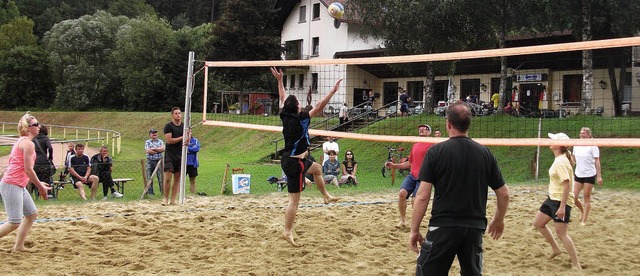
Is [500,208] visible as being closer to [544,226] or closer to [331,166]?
[544,226]

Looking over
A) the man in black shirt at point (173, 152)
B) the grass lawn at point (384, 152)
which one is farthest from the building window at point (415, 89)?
the man in black shirt at point (173, 152)

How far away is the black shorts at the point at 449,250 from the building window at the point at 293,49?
34715 millimetres

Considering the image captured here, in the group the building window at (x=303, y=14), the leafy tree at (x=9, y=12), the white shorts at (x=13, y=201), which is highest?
the leafy tree at (x=9, y=12)

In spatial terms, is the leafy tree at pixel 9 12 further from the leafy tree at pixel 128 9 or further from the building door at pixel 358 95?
the building door at pixel 358 95

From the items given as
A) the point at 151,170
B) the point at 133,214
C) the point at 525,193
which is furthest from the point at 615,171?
the point at 133,214

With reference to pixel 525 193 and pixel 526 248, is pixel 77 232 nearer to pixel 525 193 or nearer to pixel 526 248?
pixel 526 248

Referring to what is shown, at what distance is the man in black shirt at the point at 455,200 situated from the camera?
377 centimetres

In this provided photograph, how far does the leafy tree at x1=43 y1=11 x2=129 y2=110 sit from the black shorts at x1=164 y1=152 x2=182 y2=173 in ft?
131

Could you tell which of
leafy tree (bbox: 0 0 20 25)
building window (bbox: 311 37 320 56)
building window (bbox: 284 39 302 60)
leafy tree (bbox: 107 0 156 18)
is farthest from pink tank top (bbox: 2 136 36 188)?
leafy tree (bbox: 0 0 20 25)

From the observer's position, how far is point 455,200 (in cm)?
379

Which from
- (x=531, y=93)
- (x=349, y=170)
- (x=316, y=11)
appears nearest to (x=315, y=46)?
(x=316, y=11)

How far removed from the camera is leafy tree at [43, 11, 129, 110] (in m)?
46.5

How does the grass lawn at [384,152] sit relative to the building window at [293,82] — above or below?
below

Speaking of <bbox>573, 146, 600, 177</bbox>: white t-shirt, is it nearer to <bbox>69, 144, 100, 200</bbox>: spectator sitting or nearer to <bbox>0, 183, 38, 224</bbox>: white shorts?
<bbox>0, 183, 38, 224</bbox>: white shorts
